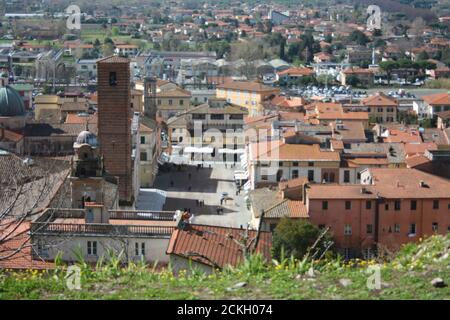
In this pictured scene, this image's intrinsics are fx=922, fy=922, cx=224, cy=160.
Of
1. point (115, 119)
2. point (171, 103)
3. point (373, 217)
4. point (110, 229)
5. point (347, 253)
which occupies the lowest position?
point (347, 253)

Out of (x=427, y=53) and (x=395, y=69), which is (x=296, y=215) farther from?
(x=427, y=53)

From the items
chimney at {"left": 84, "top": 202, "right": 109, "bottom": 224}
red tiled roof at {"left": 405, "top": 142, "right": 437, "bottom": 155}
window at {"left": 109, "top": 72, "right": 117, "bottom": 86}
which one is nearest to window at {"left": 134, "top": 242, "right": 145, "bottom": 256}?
chimney at {"left": 84, "top": 202, "right": 109, "bottom": 224}

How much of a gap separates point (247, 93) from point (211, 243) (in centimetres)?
2665

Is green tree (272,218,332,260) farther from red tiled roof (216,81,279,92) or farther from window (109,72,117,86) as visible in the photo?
red tiled roof (216,81,279,92)

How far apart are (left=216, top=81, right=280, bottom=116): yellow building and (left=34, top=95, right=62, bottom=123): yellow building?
26.7 feet

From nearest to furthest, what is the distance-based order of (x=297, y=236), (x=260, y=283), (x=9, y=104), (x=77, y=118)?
(x=260, y=283)
(x=297, y=236)
(x=9, y=104)
(x=77, y=118)

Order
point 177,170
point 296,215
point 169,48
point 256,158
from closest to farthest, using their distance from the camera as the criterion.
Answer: point 296,215 → point 256,158 → point 177,170 → point 169,48

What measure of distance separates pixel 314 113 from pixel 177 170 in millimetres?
7967

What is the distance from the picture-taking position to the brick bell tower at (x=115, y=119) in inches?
650

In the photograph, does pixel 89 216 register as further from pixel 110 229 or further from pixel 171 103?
pixel 171 103

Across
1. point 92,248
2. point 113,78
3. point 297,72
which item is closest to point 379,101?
point 297,72

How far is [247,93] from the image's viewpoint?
36969 mm

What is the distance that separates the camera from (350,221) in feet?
53.0

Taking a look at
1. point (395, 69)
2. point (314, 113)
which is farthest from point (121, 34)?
point (314, 113)
